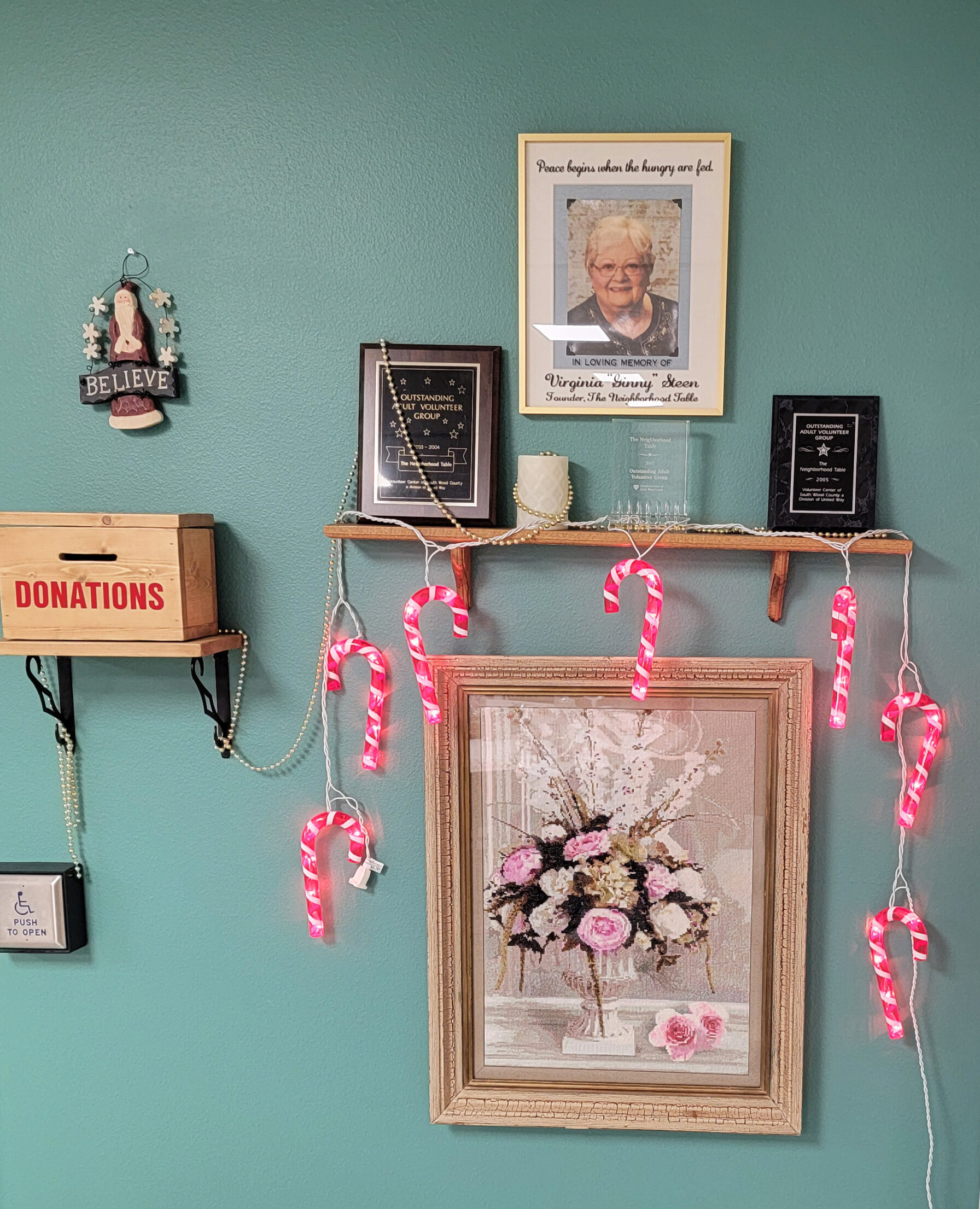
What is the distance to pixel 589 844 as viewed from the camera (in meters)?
1.40

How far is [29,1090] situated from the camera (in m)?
1.49

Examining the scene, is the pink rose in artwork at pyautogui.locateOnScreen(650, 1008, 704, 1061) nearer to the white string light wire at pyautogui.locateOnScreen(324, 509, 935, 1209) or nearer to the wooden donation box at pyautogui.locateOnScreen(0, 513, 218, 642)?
the white string light wire at pyautogui.locateOnScreen(324, 509, 935, 1209)

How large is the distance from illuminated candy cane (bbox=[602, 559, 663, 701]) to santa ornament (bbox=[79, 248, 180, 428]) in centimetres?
86

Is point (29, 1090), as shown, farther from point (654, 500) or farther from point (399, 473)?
point (654, 500)

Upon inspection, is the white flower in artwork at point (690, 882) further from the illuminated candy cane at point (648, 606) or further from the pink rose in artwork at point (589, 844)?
the illuminated candy cane at point (648, 606)

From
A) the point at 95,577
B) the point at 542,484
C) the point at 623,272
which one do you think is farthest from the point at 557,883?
the point at 623,272

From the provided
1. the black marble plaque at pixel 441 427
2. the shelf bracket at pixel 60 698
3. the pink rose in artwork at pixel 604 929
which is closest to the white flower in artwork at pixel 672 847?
the pink rose in artwork at pixel 604 929

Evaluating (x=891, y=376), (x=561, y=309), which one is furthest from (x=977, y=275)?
(x=561, y=309)

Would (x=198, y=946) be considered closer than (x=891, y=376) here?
No

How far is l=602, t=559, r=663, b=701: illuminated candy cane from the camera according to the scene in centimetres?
124

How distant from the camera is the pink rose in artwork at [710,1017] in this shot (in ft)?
4.60

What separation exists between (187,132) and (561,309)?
0.74 m

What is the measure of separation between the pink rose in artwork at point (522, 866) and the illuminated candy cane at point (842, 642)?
1.90 feet

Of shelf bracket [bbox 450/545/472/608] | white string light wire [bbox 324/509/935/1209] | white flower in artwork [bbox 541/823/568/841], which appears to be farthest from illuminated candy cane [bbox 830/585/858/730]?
shelf bracket [bbox 450/545/472/608]
